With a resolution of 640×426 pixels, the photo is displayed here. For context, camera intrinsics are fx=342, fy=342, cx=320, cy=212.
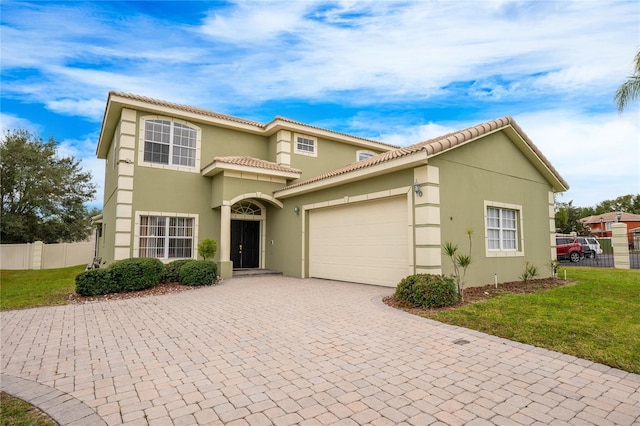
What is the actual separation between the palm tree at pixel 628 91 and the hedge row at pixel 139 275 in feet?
56.1

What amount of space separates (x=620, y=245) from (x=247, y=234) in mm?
18090

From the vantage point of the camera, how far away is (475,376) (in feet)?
12.9

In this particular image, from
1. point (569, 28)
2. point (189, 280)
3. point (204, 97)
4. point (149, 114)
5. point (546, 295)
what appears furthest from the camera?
point (204, 97)

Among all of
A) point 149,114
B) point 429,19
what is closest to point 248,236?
point 149,114

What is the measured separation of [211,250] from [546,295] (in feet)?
34.5

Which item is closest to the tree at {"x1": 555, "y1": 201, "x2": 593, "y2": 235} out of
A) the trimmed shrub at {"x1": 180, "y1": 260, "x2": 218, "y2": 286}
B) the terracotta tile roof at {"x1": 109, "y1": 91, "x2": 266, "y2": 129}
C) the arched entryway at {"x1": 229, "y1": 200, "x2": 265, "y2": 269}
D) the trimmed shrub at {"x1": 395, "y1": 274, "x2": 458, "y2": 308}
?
the arched entryway at {"x1": 229, "y1": 200, "x2": 265, "y2": 269}

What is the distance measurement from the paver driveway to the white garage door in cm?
338

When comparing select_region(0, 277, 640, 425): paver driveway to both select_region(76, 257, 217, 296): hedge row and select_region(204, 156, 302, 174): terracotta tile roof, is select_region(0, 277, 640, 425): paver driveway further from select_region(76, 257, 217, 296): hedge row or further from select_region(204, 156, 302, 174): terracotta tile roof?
select_region(204, 156, 302, 174): terracotta tile roof

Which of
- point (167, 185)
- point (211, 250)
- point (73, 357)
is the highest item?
point (167, 185)

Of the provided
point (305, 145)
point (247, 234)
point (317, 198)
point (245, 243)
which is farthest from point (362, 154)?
point (245, 243)

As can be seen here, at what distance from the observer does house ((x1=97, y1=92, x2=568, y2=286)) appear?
971cm

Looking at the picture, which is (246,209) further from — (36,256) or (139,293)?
(36,256)

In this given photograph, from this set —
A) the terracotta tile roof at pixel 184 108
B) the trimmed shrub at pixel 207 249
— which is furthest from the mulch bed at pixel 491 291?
the terracotta tile roof at pixel 184 108

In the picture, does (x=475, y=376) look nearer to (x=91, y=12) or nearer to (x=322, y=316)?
(x=322, y=316)
